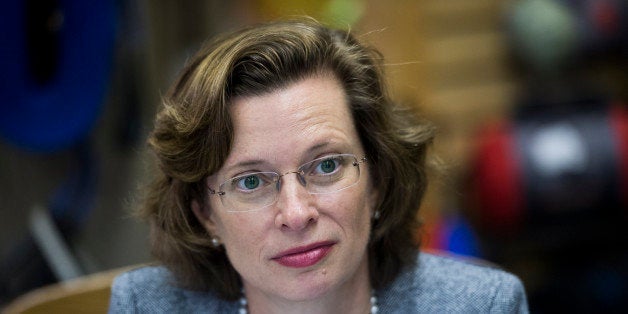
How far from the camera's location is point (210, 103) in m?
1.71

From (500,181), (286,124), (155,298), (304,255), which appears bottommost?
(500,181)

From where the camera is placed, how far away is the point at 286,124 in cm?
167

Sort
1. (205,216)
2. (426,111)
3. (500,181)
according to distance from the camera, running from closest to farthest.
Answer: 1. (205,216)
2. (426,111)
3. (500,181)

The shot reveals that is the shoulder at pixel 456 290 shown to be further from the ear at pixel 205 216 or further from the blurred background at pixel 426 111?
the blurred background at pixel 426 111

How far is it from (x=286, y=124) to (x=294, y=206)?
0.16 metres

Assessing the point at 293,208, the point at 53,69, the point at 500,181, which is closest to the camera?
the point at 293,208

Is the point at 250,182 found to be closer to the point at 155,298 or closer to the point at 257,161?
the point at 257,161

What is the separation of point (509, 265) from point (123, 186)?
1808mm

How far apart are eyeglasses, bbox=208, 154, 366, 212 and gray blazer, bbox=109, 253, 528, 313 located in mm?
340

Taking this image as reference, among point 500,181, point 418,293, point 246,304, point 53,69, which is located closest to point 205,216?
point 246,304

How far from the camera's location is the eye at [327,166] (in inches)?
66.9

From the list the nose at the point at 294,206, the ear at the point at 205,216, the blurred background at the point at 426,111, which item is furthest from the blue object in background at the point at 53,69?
the nose at the point at 294,206

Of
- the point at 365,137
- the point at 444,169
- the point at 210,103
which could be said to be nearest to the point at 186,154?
the point at 210,103

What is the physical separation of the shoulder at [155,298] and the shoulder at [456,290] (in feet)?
1.27
